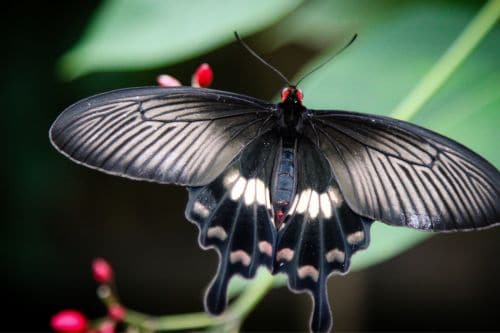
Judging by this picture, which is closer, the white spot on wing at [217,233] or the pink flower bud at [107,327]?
the white spot on wing at [217,233]

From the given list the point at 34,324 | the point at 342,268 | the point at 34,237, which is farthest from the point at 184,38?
the point at 34,324

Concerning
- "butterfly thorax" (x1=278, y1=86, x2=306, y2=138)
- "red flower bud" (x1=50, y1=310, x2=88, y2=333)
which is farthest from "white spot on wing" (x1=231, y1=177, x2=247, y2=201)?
"red flower bud" (x1=50, y1=310, x2=88, y2=333)

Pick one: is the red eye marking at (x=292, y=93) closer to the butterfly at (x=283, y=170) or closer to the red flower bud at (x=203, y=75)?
the butterfly at (x=283, y=170)

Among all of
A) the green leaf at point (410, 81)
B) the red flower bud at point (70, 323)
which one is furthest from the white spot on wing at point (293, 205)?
the red flower bud at point (70, 323)

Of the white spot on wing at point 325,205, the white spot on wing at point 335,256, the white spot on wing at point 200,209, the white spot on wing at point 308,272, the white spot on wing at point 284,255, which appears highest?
the white spot on wing at point 325,205

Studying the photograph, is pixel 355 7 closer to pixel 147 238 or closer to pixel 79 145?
pixel 79 145

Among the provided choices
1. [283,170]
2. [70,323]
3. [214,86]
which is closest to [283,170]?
[283,170]

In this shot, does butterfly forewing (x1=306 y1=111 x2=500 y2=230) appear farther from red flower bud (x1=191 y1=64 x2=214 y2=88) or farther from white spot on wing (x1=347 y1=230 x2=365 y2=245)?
red flower bud (x1=191 y1=64 x2=214 y2=88)
